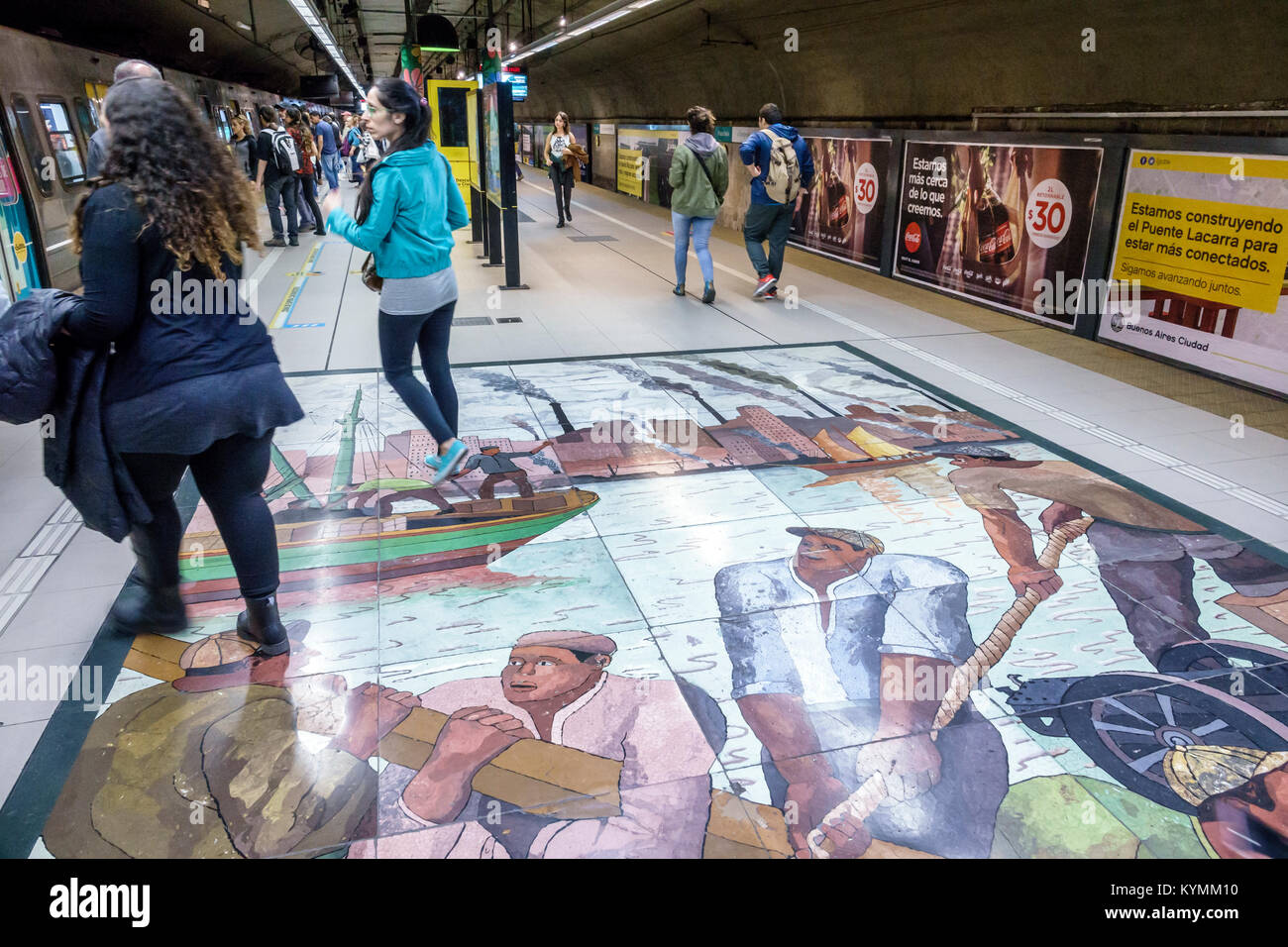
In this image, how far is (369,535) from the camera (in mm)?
3477

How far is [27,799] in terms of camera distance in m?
2.15

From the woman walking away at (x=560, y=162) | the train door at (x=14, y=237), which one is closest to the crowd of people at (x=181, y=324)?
the train door at (x=14, y=237)

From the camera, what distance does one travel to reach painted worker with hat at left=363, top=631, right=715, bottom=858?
2020 millimetres

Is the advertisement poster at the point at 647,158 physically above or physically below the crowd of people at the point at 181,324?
above

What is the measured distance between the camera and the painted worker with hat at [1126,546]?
9.84ft

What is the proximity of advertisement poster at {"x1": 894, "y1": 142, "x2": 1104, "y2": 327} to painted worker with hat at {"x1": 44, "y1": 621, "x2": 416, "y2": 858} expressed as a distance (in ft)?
21.1

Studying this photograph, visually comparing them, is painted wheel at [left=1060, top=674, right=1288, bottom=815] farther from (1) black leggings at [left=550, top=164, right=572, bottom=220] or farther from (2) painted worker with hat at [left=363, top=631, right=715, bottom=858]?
(1) black leggings at [left=550, top=164, right=572, bottom=220]

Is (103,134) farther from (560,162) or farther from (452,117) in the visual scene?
(560,162)

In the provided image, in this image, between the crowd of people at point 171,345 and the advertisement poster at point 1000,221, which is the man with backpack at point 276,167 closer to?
the advertisement poster at point 1000,221

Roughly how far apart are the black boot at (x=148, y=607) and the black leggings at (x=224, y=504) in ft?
0.11

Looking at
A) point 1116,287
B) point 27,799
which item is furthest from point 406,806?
point 1116,287

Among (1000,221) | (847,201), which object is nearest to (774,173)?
(1000,221)

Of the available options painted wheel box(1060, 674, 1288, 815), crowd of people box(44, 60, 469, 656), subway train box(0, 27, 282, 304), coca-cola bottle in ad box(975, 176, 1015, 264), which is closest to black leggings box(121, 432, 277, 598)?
crowd of people box(44, 60, 469, 656)

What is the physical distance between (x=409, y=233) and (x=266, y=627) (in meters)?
1.68
